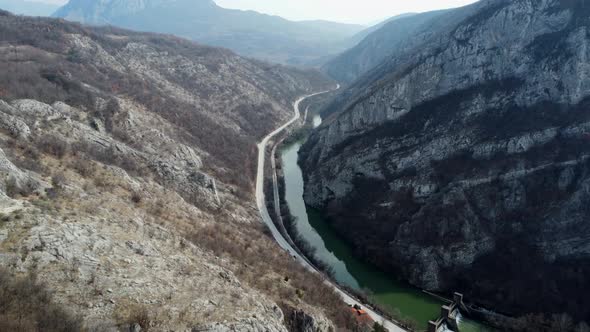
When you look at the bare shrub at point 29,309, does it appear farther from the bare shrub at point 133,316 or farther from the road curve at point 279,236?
the road curve at point 279,236

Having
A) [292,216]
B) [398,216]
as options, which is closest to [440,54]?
[398,216]

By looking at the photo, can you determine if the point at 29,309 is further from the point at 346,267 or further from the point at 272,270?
the point at 346,267

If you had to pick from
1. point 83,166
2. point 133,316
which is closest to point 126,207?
point 83,166

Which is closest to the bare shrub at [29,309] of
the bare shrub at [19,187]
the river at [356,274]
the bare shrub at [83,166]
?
the bare shrub at [19,187]

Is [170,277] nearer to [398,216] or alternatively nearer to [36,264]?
[36,264]

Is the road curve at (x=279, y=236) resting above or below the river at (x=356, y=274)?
above

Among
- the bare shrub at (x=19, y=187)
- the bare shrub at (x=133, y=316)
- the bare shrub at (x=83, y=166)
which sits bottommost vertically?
the bare shrub at (x=133, y=316)
